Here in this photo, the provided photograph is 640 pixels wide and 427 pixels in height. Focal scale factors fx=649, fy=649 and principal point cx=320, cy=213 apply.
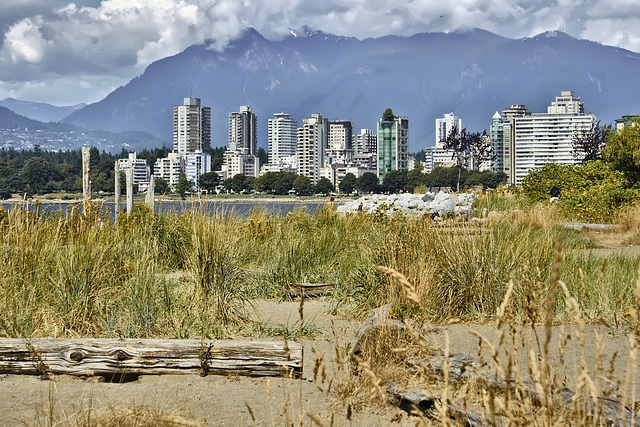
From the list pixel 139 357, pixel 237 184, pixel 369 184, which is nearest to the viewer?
pixel 139 357

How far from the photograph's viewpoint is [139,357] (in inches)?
192

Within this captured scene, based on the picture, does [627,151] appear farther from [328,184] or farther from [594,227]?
[328,184]

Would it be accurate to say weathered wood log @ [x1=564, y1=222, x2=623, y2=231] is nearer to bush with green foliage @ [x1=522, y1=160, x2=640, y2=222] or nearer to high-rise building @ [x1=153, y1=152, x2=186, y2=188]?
bush with green foliage @ [x1=522, y1=160, x2=640, y2=222]

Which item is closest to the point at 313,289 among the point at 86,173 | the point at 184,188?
the point at 184,188

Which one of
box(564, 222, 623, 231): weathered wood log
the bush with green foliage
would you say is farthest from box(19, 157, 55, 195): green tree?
box(564, 222, 623, 231): weathered wood log

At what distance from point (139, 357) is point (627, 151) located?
52.7ft

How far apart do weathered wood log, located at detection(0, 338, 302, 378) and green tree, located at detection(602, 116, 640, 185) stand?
15.1 m

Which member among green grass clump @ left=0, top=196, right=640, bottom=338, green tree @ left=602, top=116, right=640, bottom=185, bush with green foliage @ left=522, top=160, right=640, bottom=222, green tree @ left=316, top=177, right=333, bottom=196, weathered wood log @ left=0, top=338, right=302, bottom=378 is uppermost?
green tree @ left=316, top=177, right=333, bottom=196

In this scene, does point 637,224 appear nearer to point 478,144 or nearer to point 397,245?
point 397,245

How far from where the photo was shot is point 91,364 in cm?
486

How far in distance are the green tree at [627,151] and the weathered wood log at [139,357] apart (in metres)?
15.1

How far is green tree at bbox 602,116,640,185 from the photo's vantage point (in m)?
17.2

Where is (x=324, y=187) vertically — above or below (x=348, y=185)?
below

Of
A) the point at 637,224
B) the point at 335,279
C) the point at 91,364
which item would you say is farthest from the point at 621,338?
the point at 637,224
